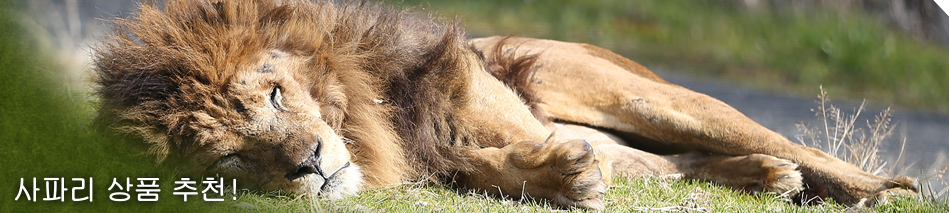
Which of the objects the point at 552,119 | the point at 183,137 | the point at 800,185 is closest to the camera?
the point at 183,137

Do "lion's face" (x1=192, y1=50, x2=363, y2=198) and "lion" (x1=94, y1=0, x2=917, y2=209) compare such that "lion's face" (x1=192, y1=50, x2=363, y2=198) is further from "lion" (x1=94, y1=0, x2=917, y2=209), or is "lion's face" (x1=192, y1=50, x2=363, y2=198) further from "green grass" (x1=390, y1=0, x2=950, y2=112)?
"green grass" (x1=390, y1=0, x2=950, y2=112)

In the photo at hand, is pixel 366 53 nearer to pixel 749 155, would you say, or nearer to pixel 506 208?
pixel 506 208

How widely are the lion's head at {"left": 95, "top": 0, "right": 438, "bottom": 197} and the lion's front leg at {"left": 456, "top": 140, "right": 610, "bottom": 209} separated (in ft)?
1.18

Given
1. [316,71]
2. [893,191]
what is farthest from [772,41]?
[316,71]

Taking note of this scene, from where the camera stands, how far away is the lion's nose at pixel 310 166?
105 inches

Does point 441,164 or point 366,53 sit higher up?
point 366,53

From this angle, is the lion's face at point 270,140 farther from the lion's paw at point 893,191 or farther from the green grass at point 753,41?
the green grass at point 753,41

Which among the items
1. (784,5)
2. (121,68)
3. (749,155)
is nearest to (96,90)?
(121,68)

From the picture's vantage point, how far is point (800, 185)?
3.60m

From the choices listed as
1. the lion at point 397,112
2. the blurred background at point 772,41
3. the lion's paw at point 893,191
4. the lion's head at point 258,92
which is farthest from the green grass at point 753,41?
the lion's head at point 258,92

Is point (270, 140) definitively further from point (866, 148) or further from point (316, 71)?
point (866, 148)

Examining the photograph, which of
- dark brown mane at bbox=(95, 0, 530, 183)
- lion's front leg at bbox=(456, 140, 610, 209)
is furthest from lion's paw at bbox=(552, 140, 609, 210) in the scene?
dark brown mane at bbox=(95, 0, 530, 183)

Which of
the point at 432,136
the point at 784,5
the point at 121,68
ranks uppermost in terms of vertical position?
the point at 784,5

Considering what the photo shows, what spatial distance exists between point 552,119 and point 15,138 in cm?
221
